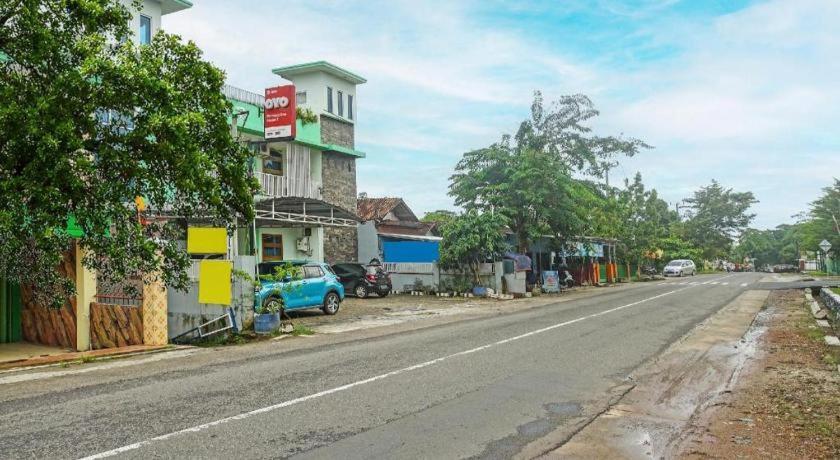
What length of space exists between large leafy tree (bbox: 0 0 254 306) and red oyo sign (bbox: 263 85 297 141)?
1052cm

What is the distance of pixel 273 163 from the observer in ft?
85.4

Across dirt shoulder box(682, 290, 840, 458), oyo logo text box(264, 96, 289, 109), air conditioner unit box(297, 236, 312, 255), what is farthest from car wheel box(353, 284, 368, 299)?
dirt shoulder box(682, 290, 840, 458)

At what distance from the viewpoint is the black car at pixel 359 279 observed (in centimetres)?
2584

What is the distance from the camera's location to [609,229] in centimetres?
4078

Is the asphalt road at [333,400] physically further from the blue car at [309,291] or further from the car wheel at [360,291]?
the car wheel at [360,291]

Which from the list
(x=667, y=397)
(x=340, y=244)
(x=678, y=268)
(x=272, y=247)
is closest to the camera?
(x=667, y=397)

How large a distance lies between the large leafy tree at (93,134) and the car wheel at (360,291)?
558 inches

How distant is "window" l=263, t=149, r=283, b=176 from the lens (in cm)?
2562

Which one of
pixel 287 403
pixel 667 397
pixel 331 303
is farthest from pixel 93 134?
pixel 331 303

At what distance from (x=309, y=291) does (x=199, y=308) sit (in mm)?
4272

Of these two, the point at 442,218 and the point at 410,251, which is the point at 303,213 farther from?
the point at 442,218

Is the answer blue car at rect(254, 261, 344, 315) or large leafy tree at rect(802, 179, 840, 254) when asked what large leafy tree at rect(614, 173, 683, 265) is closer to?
large leafy tree at rect(802, 179, 840, 254)

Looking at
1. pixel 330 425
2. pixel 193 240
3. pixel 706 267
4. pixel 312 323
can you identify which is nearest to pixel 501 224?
pixel 312 323

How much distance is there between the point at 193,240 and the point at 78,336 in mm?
3028
